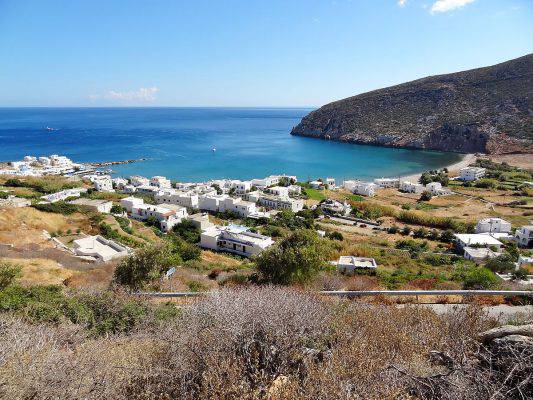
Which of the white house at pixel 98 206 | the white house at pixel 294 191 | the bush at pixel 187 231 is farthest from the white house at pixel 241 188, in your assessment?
the white house at pixel 98 206

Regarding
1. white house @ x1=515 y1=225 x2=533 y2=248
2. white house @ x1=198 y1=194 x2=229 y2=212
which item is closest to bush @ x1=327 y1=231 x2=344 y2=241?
white house @ x1=198 y1=194 x2=229 y2=212

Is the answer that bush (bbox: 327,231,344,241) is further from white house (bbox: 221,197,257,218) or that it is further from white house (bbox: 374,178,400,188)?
white house (bbox: 374,178,400,188)

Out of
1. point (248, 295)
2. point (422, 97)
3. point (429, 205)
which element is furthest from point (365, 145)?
point (248, 295)

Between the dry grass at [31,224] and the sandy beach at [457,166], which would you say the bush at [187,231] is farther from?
the sandy beach at [457,166]

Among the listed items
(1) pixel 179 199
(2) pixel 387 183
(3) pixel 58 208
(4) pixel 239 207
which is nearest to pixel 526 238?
(4) pixel 239 207

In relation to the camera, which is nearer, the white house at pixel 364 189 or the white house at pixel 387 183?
the white house at pixel 364 189

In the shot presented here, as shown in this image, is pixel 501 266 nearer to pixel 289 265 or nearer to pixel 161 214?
pixel 289 265
